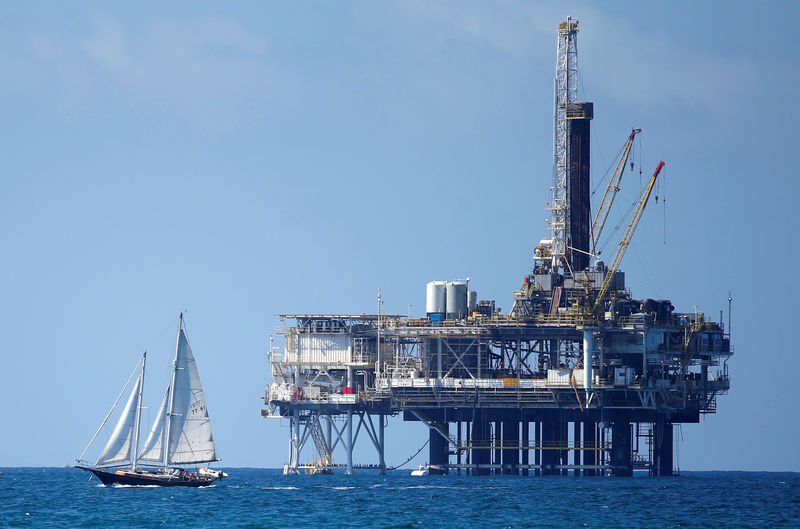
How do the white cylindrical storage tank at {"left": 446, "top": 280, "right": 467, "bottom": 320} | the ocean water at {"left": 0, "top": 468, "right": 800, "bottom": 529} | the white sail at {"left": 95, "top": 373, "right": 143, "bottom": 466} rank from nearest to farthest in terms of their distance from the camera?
1. the ocean water at {"left": 0, "top": 468, "right": 800, "bottom": 529}
2. the white sail at {"left": 95, "top": 373, "right": 143, "bottom": 466}
3. the white cylindrical storage tank at {"left": 446, "top": 280, "right": 467, "bottom": 320}

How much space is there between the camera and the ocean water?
4589 inches

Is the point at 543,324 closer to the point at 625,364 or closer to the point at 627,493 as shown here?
the point at 625,364

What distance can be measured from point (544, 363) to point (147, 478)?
4570cm

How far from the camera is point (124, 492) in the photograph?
143500 millimetres

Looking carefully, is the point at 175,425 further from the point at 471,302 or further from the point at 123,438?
the point at 471,302

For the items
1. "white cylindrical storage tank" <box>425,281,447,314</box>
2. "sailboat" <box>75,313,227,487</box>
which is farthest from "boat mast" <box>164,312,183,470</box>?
"white cylindrical storage tank" <box>425,281,447,314</box>

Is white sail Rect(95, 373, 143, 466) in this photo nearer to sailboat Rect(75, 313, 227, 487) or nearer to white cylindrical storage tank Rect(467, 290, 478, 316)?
sailboat Rect(75, 313, 227, 487)

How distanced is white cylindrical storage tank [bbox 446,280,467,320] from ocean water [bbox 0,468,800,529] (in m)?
16.0

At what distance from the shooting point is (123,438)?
137 metres

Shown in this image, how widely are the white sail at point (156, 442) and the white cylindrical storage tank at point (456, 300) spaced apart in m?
38.0

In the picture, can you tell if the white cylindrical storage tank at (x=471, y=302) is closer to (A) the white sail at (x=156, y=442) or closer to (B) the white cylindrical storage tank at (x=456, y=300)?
(B) the white cylindrical storage tank at (x=456, y=300)

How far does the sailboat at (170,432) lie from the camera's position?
138 meters

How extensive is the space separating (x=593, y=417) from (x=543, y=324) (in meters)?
11.4

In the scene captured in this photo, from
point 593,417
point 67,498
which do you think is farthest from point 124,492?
point 593,417
